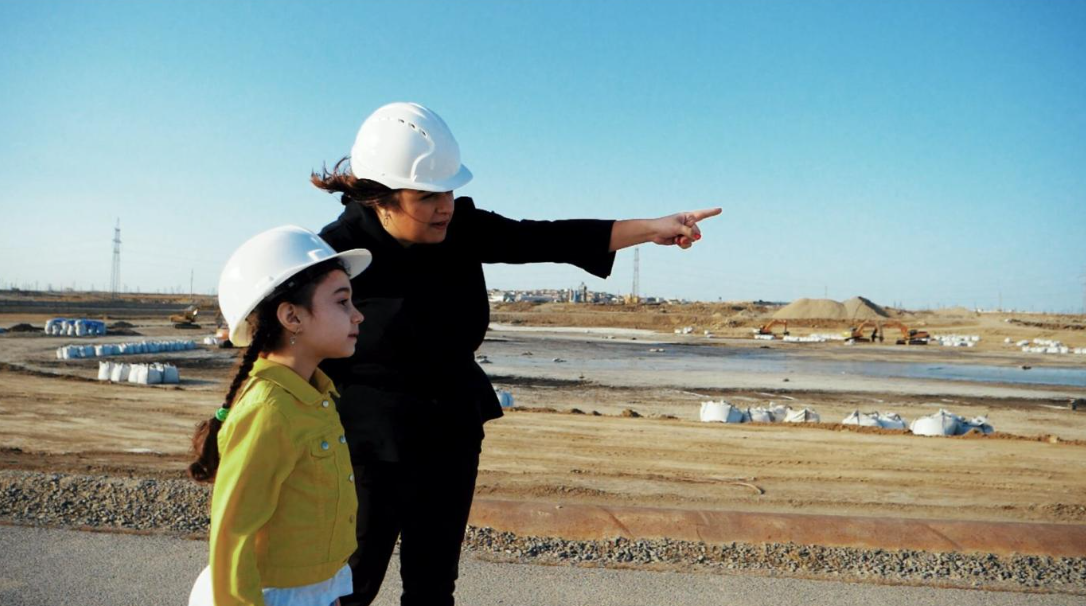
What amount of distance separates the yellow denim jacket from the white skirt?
3 centimetres

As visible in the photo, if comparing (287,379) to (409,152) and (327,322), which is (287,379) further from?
(409,152)

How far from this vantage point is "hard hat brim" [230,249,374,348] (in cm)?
220

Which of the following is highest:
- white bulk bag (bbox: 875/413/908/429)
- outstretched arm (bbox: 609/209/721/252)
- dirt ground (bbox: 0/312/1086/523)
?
outstretched arm (bbox: 609/209/721/252)

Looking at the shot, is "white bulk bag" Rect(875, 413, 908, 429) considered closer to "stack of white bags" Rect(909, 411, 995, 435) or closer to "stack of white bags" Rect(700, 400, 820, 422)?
"stack of white bags" Rect(909, 411, 995, 435)

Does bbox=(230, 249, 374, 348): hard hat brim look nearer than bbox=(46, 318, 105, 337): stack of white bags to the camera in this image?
Yes

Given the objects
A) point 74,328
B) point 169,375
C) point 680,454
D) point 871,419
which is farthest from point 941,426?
point 74,328

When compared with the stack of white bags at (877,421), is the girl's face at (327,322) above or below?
above

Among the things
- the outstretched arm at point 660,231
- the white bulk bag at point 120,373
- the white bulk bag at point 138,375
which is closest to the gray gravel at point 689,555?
the outstretched arm at point 660,231

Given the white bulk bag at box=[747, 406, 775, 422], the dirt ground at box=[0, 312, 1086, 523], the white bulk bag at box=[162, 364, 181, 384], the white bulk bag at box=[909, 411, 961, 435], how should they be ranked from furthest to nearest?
the white bulk bag at box=[162, 364, 181, 384]
the white bulk bag at box=[747, 406, 775, 422]
the white bulk bag at box=[909, 411, 961, 435]
the dirt ground at box=[0, 312, 1086, 523]

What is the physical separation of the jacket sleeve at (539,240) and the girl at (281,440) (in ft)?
1.75

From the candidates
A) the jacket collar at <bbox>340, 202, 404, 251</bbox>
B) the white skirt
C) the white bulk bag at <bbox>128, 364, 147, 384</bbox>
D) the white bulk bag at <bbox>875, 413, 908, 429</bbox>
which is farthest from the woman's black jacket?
the white bulk bag at <bbox>128, 364, 147, 384</bbox>

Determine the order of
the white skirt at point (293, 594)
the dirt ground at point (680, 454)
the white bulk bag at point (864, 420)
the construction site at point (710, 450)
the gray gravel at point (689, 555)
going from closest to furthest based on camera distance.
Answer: the white skirt at point (293, 594), the gray gravel at point (689, 555), the construction site at point (710, 450), the dirt ground at point (680, 454), the white bulk bag at point (864, 420)

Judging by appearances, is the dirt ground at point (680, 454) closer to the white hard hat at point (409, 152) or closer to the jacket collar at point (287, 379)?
the white hard hat at point (409, 152)

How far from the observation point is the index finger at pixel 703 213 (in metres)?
3.07
